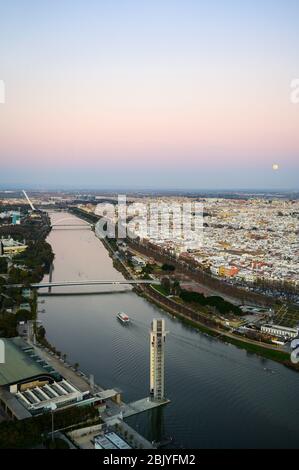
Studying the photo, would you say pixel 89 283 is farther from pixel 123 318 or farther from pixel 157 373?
pixel 157 373

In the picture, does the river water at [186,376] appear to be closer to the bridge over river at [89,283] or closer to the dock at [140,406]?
the dock at [140,406]

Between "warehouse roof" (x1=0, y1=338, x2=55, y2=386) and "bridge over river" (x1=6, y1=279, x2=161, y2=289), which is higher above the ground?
"bridge over river" (x1=6, y1=279, x2=161, y2=289)

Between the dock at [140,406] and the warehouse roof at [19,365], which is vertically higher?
the warehouse roof at [19,365]

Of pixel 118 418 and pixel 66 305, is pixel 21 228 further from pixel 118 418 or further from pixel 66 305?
pixel 118 418

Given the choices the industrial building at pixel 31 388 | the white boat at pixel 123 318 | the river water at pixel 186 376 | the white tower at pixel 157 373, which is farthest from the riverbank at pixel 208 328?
the industrial building at pixel 31 388

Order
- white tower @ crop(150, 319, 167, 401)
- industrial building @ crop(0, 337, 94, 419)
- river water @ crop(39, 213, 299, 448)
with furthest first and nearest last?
white tower @ crop(150, 319, 167, 401) → industrial building @ crop(0, 337, 94, 419) → river water @ crop(39, 213, 299, 448)

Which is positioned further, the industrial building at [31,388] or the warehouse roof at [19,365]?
the warehouse roof at [19,365]

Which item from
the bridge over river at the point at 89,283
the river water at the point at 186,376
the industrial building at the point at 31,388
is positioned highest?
the bridge over river at the point at 89,283

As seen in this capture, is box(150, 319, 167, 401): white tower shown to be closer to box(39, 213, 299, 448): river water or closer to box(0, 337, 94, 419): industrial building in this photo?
box(39, 213, 299, 448): river water

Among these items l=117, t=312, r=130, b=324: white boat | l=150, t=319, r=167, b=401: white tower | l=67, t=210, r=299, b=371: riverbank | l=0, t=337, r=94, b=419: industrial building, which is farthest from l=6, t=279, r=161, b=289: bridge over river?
l=150, t=319, r=167, b=401: white tower
